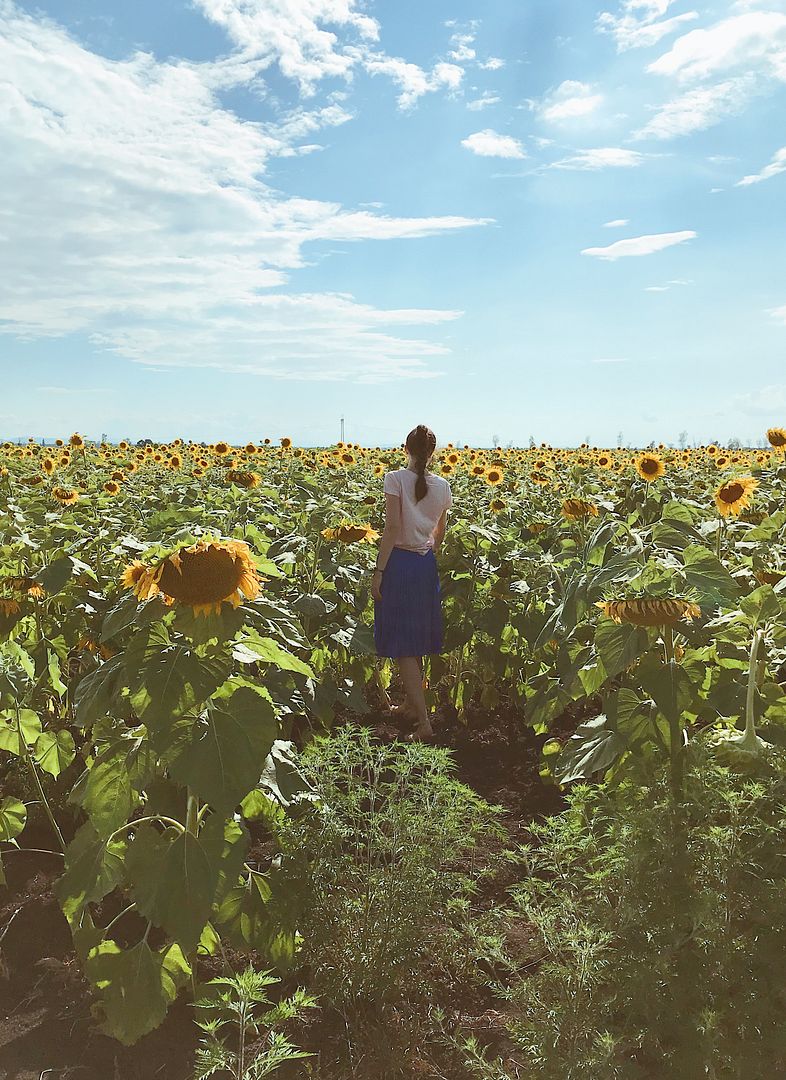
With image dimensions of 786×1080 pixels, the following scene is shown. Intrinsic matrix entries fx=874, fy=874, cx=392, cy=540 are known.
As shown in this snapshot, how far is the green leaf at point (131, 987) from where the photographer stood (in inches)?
102

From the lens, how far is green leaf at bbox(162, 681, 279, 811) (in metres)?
2.31

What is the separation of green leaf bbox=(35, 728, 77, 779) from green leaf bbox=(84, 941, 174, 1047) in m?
1.12

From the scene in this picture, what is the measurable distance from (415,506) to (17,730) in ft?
9.63

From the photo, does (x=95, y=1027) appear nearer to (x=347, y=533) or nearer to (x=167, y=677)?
(x=167, y=677)

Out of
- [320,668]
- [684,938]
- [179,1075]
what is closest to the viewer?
[684,938]

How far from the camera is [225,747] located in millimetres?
2357

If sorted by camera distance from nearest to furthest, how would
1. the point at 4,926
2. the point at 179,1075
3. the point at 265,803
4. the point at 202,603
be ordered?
the point at 202,603 → the point at 179,1075 → the point at 265,803 → the point at 4,926

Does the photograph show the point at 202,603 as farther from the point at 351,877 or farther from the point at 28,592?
the point at 28,592

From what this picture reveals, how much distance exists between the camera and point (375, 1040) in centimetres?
279

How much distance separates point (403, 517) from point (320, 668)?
1133 mm

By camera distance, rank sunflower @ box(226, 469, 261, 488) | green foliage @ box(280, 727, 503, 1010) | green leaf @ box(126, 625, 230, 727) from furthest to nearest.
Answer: sunflower @ box(226, 469, 261, 488) < green foliage @ box(280, 727, 503, 1010) < green leaf @ box(126, 625, 230, 727)

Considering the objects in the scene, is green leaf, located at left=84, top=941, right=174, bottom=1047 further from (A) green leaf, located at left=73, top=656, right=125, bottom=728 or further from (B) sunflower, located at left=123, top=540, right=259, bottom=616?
(B) sunflower, located at left=123, top=540, right=259, bottom=616

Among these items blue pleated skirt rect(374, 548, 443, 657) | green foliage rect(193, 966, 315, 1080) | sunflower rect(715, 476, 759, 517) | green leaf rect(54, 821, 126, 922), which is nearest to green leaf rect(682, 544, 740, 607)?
green foliage rect(193, 966, 315, 1080)

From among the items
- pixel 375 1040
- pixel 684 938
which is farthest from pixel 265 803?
pixel 684 938
